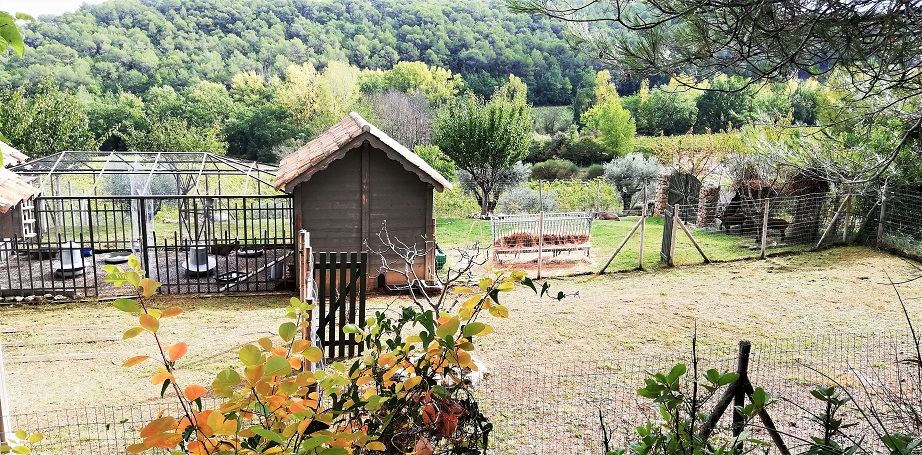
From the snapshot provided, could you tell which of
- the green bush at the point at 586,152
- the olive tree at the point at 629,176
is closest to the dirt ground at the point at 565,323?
the olive tree at the point at 629,176

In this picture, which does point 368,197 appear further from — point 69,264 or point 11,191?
point 69,264

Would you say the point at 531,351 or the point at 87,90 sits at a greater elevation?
the point at 87,90

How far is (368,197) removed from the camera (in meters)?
13.1

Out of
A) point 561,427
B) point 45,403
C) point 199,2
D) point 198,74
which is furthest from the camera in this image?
point 199,2

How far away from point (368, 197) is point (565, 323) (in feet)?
15.4

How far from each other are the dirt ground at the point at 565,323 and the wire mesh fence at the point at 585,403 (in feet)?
1.93

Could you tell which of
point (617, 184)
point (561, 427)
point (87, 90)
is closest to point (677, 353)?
point (561, 427)

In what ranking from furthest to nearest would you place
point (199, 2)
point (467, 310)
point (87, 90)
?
point (199, 2), point (87, 90), point (467, 310)

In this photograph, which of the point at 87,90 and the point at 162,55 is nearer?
the point at 87,90

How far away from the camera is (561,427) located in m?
6.83

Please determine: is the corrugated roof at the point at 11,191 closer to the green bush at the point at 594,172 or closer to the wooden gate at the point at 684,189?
the wooden gate at the point at 684,189

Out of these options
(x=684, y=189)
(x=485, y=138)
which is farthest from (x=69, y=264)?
(x=684, y=189)

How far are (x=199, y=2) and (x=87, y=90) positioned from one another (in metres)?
30.4

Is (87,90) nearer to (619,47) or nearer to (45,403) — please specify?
(45,403)
